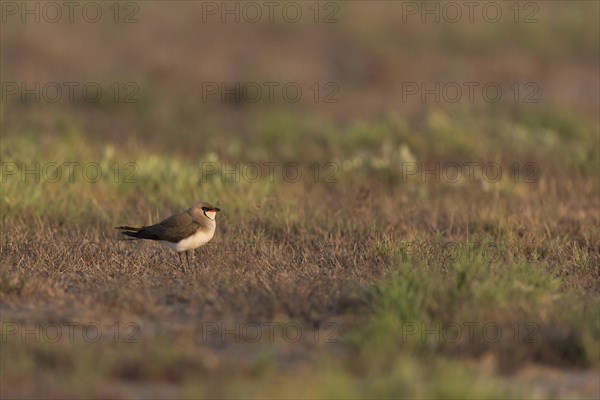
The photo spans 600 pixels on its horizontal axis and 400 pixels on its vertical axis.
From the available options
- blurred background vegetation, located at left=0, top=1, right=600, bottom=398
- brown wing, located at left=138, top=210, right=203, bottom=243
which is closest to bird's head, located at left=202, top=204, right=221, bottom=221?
brown wing, located at left=138, top=210, right=203, bottom=243

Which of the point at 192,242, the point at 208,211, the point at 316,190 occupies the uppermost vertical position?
the point at 208,211

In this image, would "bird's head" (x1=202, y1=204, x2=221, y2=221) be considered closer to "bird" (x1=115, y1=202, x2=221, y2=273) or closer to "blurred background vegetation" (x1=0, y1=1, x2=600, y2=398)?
"bird" (x1=115, y1=202, x2=221, y2=273)

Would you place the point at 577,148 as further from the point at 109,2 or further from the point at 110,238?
the point at 109,2

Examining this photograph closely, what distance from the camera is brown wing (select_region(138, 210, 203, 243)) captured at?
26.7ft

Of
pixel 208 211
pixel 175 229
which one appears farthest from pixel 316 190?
pixel 175 229

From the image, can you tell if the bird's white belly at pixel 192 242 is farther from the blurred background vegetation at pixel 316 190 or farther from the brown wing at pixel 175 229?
the blurred background vegetation at pixel 316 190

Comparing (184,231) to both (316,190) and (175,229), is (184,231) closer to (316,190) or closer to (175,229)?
(175,229)

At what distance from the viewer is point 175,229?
819 cm

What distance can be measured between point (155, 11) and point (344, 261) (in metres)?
17.5

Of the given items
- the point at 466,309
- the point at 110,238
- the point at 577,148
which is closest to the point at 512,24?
the point at 577,148

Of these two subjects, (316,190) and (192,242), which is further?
(316,190)

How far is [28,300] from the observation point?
7043 mm

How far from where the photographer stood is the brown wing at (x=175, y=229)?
26.7 ft

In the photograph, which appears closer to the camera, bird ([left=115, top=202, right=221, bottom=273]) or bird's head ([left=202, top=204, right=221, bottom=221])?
bird ([left=115, top=202, right=221, bottom=273])
